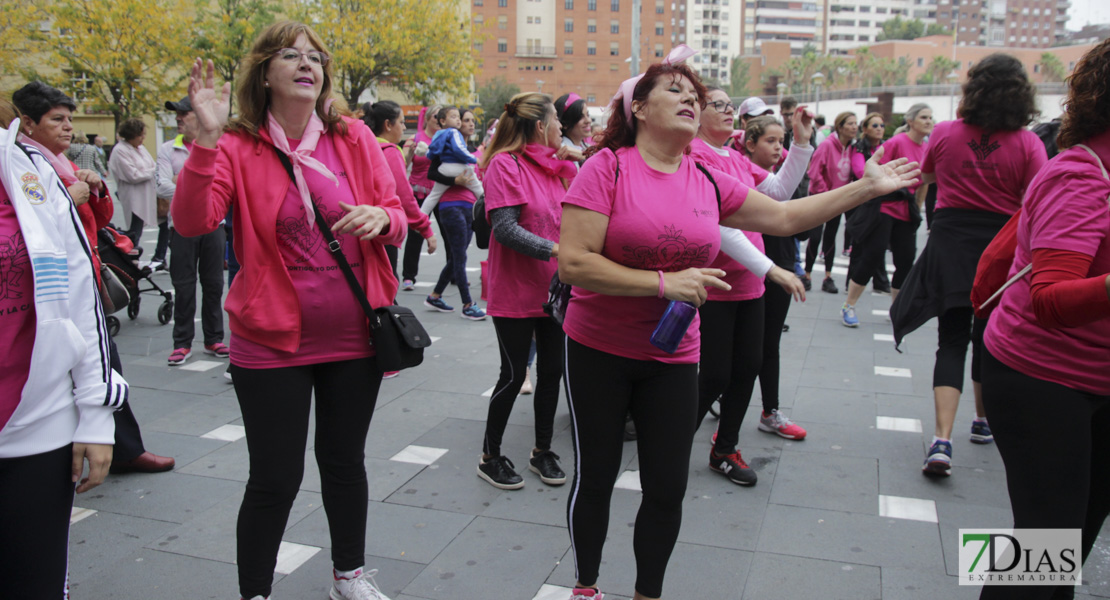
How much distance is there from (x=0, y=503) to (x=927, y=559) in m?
3.21

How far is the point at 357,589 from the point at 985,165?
364cm

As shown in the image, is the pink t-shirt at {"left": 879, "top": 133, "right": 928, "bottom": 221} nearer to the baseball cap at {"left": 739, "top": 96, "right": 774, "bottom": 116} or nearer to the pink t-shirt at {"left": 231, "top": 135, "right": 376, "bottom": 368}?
the baseball cap at {"left": 739, "top": 96, "right": 774, "bottom": 116}

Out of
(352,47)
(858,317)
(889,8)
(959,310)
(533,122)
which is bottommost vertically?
(858,317)

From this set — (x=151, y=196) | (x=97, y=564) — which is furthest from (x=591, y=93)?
(x=97, y=564)

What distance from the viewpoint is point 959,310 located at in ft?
14.0

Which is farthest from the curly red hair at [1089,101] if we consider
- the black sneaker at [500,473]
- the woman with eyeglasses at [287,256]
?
the black sneaker at [500,473]

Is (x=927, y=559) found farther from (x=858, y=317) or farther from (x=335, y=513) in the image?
(x=858, y=317)

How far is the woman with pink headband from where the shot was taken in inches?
101

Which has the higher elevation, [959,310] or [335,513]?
[959,310]

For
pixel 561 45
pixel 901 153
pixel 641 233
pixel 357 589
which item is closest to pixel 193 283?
pixel 357 589

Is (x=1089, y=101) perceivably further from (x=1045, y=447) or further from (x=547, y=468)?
(x=547, y=468)

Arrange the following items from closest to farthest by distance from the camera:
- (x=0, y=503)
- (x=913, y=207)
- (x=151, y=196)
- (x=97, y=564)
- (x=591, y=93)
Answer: (x=0, y=503)
(x=97, y=564)
(x=913, y=207)
(x=151, y=196)
(x=591, y=93)

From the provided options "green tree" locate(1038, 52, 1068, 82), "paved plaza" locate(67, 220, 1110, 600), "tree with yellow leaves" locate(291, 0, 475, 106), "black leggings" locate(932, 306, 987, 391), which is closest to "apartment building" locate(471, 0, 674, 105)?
"green tree" locate(1038, 52, 1068, 82)

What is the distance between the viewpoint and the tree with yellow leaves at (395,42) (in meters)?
30.6
